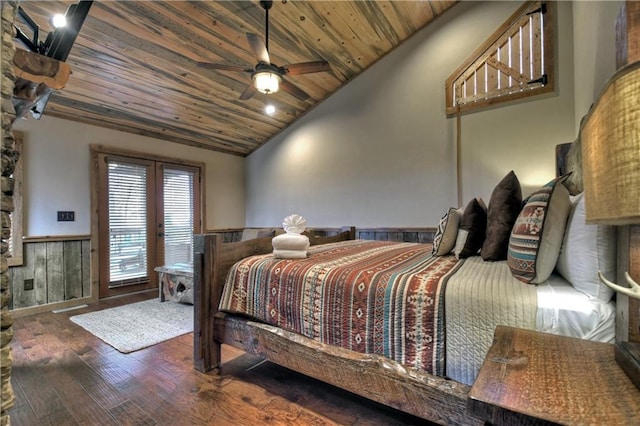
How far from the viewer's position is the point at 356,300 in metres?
1.38

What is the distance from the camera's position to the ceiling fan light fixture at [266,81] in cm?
264

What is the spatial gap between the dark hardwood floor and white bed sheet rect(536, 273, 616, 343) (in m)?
0.88

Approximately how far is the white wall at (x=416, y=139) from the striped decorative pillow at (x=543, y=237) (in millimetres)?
2164

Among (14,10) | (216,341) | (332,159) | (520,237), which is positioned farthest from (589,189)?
(332,159)

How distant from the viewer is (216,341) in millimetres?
1936

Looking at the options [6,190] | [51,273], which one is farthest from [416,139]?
[51,273]

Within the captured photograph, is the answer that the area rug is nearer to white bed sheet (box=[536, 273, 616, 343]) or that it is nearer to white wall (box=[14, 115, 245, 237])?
white wall (box=[14, 115, 245, 237])

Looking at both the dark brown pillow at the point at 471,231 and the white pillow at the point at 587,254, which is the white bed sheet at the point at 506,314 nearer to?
the white pillow at the point at 587,254

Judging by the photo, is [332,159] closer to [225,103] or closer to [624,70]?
[225,103]

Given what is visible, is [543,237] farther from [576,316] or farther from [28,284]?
[28,284]

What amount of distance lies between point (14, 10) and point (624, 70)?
1.75 meters

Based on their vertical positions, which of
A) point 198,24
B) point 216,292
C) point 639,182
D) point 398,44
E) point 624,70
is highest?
point 398,44

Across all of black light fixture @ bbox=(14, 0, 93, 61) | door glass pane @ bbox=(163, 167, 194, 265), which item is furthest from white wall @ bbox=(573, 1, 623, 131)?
door glass pane @ bbox=(163, 167, 194, 265)

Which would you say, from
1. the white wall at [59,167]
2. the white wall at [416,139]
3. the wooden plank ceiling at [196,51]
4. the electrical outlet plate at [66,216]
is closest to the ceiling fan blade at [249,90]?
the wooden plank ceiling at [196,51]
